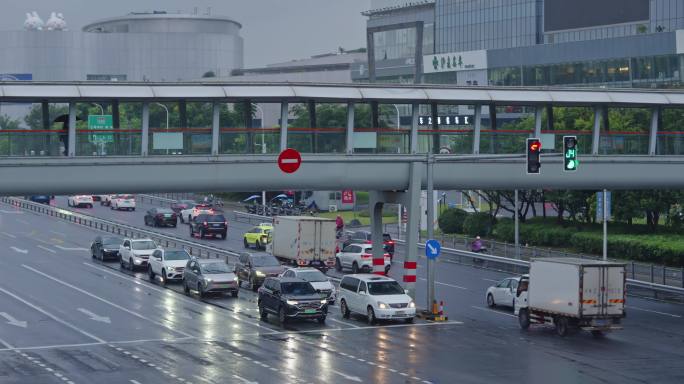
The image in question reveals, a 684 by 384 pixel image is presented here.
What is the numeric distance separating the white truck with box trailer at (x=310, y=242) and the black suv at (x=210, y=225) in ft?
69.8

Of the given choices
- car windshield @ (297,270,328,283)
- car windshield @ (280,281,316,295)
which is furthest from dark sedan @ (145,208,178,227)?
car windshield @ (280,281,316,295)

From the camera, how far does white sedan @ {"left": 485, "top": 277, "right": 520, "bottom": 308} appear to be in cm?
4638

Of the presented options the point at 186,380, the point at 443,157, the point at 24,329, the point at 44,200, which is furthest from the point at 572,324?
the point at 44,200

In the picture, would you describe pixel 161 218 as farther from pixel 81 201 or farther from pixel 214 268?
pixel 214 268

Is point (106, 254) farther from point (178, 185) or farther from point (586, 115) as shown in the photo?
point (586, 115)

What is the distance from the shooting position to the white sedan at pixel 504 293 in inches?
1826

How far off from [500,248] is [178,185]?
123ft

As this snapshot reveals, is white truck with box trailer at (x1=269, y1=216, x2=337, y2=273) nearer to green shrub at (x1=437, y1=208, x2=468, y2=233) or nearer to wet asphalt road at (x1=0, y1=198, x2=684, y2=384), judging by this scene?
wet asphalt road at (x1=0, y1=198, x2=684, y2=384)

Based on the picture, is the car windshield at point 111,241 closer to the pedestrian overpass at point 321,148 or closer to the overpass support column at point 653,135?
the pedestrian overpass at point 321,148

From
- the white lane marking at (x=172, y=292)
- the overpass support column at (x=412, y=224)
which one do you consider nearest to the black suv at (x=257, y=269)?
the white lane marking at (x=172, y=292)

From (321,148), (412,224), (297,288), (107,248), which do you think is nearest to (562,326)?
(412,224)

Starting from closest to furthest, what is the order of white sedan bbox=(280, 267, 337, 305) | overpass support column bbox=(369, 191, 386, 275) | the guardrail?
white sedan bbox=(280, 267, 337, 305) → overpass support column bbox=(369, 191, 386, 275) → the guardrail

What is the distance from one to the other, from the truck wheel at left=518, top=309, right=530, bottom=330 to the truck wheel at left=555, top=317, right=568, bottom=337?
5.44 feet

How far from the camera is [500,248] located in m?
74.9
